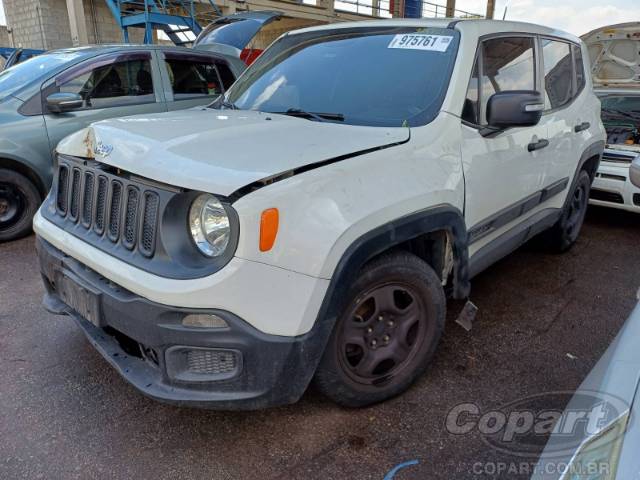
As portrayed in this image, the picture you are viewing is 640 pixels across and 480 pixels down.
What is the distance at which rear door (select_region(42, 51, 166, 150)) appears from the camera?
15.5 ft

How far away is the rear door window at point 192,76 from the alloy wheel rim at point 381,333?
4.09 m

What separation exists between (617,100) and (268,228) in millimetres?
6641

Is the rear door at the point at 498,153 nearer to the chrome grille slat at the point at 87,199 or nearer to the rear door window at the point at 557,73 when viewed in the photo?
the rear door window at the point at 557,73

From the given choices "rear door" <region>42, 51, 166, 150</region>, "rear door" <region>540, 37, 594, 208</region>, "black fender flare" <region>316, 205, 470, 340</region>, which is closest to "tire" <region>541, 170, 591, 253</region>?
"rear door" <region>540, 37, 594, 208</region>

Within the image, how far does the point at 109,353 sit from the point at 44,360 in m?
0.92

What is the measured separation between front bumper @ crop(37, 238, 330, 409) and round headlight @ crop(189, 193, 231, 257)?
0.82 feet

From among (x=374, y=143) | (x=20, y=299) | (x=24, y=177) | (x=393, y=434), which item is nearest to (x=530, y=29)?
(x=374, y=143)

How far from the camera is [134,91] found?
17.1 ft

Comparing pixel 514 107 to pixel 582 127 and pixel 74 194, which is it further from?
pixel 74 194

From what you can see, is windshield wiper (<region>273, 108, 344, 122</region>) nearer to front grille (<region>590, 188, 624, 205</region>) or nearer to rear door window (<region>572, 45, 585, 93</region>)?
rear door window (<region>572, 45, 585, 93</region>)

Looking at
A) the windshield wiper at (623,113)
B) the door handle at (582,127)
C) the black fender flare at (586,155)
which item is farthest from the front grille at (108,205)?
the windshield wiper at (623,113)

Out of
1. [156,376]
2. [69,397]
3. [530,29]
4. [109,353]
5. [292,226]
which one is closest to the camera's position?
[292,226]

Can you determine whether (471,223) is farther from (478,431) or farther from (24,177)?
(24,177)

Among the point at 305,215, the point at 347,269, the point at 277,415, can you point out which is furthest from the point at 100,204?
the point at 277,415
